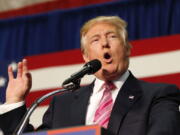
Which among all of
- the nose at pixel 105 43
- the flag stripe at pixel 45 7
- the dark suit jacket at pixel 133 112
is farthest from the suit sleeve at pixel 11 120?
the flag stripe at pixel 45 7

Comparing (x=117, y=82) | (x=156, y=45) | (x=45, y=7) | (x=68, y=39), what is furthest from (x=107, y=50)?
(x=45, y=7)

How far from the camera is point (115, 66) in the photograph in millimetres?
2111

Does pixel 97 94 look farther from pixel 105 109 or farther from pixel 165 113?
pixel 165 113

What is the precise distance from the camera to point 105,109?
76.7 inches

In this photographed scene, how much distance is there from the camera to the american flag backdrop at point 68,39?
2996 millimetres

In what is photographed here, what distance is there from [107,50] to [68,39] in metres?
1.41

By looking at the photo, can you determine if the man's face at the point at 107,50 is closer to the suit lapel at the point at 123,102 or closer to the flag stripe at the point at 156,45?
the suit lapel at the point at 123,102

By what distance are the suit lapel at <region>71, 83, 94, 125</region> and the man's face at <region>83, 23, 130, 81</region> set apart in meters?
0.09

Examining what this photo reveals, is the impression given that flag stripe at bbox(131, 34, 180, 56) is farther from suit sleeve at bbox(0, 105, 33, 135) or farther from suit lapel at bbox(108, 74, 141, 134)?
suit sleeve at bbox(0, 105, 33, 135)

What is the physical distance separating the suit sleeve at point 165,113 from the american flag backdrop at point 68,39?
0.94 meters

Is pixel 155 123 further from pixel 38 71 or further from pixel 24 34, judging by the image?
pixel 24 34

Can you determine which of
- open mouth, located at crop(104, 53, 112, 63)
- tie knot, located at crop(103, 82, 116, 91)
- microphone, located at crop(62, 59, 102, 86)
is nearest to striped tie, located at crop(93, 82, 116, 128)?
tie knot, located at crop(103, 82, 116, 91)

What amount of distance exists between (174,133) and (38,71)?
179 centimetres

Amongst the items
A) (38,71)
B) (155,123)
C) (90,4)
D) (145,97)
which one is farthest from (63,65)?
(155,123)
